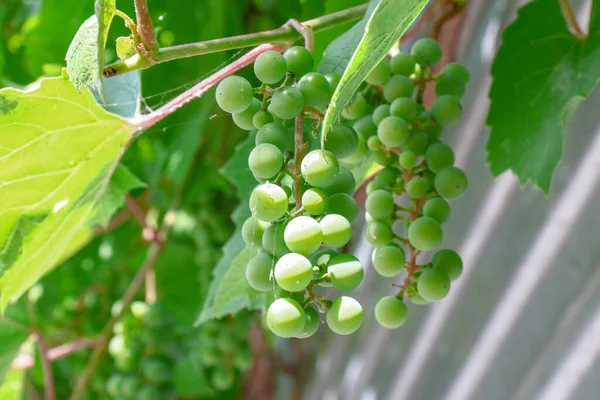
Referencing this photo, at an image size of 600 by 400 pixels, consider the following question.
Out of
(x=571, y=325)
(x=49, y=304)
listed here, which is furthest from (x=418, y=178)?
(x=49, y=304)

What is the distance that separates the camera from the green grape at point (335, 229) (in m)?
0.33

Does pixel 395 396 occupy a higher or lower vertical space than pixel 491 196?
lower

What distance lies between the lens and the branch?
0.38 m

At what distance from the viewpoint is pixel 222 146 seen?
1.02m

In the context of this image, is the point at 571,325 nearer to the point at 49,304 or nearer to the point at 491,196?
the point at 491,196

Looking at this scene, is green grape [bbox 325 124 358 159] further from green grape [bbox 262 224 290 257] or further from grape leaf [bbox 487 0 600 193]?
grape leaf [bbox 487 0 600 193]

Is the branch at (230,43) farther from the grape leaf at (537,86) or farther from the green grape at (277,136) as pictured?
the grape leaf at (537,86)

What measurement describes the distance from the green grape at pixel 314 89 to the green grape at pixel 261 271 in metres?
0.09

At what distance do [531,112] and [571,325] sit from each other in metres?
0.39

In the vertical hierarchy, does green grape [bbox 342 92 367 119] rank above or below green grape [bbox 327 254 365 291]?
above

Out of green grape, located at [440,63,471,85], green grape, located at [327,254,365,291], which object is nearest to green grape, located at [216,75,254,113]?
green grape, located at [327,254,365,291]

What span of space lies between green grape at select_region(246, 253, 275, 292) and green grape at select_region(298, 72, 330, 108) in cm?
9

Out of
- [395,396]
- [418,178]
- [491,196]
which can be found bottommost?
[395,396]

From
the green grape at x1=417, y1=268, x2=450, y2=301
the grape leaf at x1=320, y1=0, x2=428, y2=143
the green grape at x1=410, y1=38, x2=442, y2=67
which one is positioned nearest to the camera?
the grape leaf at x1=320, y1=0, x2=428, y2=143
